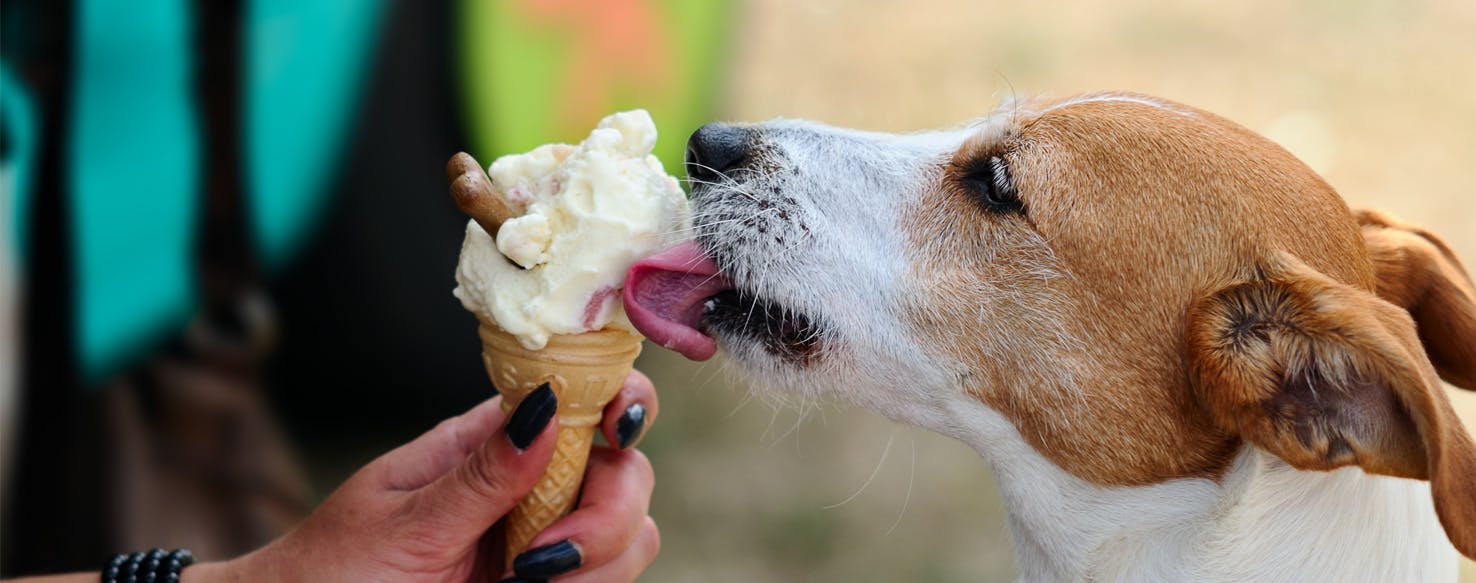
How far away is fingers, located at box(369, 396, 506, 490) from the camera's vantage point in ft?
7.01

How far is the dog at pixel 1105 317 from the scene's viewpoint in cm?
187

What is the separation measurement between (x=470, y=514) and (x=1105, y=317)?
966 mm

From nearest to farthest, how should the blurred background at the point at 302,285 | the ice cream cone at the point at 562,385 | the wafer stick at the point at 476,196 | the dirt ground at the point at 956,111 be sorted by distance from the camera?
the wafer stick at the point at 476,196 < the ice cream cone at the point at 562,385 < the blurred background at the point at 302,285 < the dirt ground at the point at 956,111

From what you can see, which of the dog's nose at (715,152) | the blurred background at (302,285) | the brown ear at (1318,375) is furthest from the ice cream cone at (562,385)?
the blurred background at (302,285)

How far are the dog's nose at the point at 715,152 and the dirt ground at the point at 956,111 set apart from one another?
2.34 metres

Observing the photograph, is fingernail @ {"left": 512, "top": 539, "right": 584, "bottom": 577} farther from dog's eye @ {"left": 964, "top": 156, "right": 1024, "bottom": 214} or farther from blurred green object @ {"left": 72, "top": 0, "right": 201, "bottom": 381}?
blurred green object @ {"left": 72, "top": 0, "right": 201, "bottom": 381}

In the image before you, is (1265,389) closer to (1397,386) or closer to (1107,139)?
(1397,386)

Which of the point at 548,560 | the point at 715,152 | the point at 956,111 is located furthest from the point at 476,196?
the point at 956,111

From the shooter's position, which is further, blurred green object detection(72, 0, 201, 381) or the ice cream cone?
blurred green object detection(72, 0, 201, 381)

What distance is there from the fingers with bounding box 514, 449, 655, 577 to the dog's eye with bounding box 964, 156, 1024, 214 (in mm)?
717

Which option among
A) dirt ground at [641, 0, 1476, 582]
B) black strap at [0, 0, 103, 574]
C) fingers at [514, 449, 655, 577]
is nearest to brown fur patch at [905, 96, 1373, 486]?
fingers at [514, 449, 655, 577]

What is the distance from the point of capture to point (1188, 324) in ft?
6.35

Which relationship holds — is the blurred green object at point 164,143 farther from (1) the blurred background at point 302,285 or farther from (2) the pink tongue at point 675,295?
(2) the pink tongue at point 675,295

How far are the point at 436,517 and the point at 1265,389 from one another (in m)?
1.17
